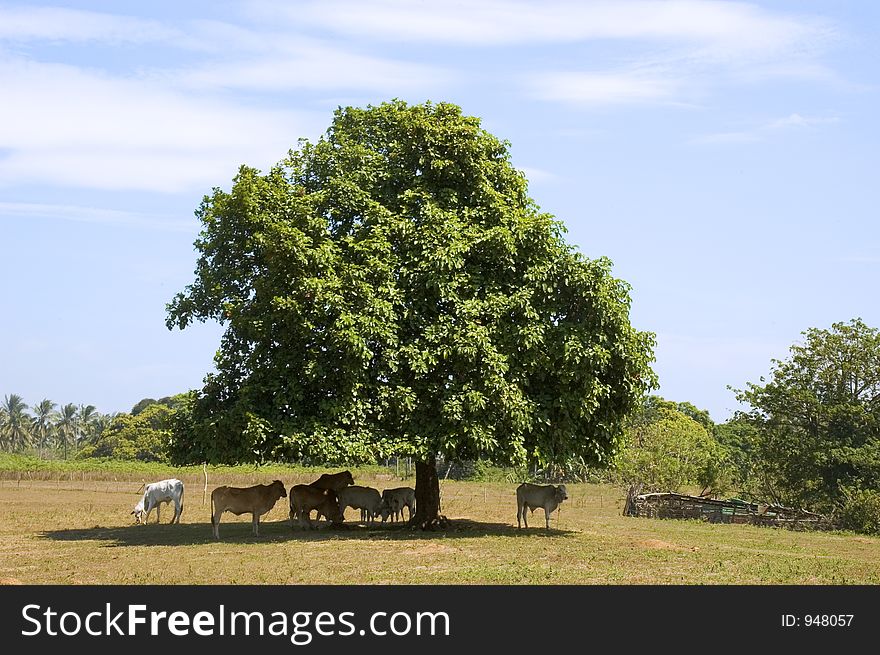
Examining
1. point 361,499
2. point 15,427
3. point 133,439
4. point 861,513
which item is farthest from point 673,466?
point 15,427

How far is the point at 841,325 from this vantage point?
151ft

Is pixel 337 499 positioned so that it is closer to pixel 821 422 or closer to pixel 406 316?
pixel 406 316

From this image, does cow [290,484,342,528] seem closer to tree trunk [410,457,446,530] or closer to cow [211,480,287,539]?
cow [211,480,287,539]

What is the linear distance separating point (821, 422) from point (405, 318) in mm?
25905

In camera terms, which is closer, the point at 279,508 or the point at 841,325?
the point at 279,508

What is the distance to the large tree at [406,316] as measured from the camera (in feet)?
86.7

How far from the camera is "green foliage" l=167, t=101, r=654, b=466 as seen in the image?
26.4 metres

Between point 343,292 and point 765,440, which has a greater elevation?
point 343,292

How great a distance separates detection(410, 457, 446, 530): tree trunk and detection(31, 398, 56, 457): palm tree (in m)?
121

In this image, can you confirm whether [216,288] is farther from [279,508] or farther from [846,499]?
[846,499]

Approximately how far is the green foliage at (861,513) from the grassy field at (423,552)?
7.06 feet

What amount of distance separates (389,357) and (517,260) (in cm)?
→ 506

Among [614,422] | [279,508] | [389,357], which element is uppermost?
[389,357]

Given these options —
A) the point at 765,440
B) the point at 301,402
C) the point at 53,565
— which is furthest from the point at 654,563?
the point at 765,440
